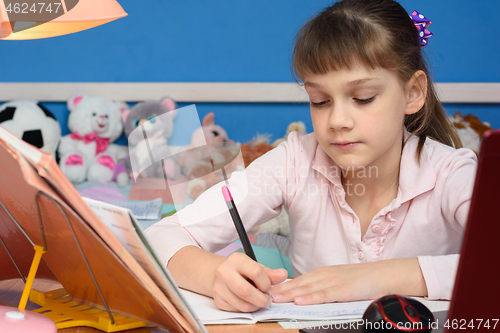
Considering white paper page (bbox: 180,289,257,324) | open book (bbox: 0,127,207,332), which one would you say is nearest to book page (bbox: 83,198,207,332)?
open book (bbox: 0,127,207,332)

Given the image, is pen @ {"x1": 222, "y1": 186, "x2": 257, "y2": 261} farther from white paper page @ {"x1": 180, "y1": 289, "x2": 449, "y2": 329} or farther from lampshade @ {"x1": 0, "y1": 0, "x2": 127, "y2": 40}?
lampshade @ {"x1": 0, "y1": 0, "x2": 127, "y2": 40}

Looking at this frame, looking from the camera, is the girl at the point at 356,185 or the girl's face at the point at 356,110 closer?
the girl at the point at 356,185

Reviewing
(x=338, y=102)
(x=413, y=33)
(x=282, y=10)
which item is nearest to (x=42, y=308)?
(x=338, y=102)

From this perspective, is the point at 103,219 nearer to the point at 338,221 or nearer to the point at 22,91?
the point at 338,221

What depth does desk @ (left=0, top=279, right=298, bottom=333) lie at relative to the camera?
429 mm

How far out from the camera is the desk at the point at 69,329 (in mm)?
429

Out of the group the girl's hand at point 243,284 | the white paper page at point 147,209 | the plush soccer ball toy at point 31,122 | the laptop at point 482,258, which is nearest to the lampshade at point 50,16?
the girl's hand at point 243,284

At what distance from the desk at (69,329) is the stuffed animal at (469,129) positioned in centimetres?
139

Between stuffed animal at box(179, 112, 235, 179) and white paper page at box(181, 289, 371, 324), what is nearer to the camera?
white paper page at box(181, 289, 371, 324)

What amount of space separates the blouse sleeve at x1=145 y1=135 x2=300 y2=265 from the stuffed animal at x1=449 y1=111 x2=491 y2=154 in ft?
3.30

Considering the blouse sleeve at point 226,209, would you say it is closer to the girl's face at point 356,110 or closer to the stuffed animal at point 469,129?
the girl's face at point 356,110

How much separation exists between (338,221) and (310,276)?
1.03ft

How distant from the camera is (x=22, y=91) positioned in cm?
199

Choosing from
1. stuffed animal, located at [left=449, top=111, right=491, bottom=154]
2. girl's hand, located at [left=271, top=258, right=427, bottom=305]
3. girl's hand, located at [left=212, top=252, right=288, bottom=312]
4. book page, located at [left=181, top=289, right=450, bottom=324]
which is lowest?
stuffed animal, located at [left=449, top=111, right=491, bottom=154]
